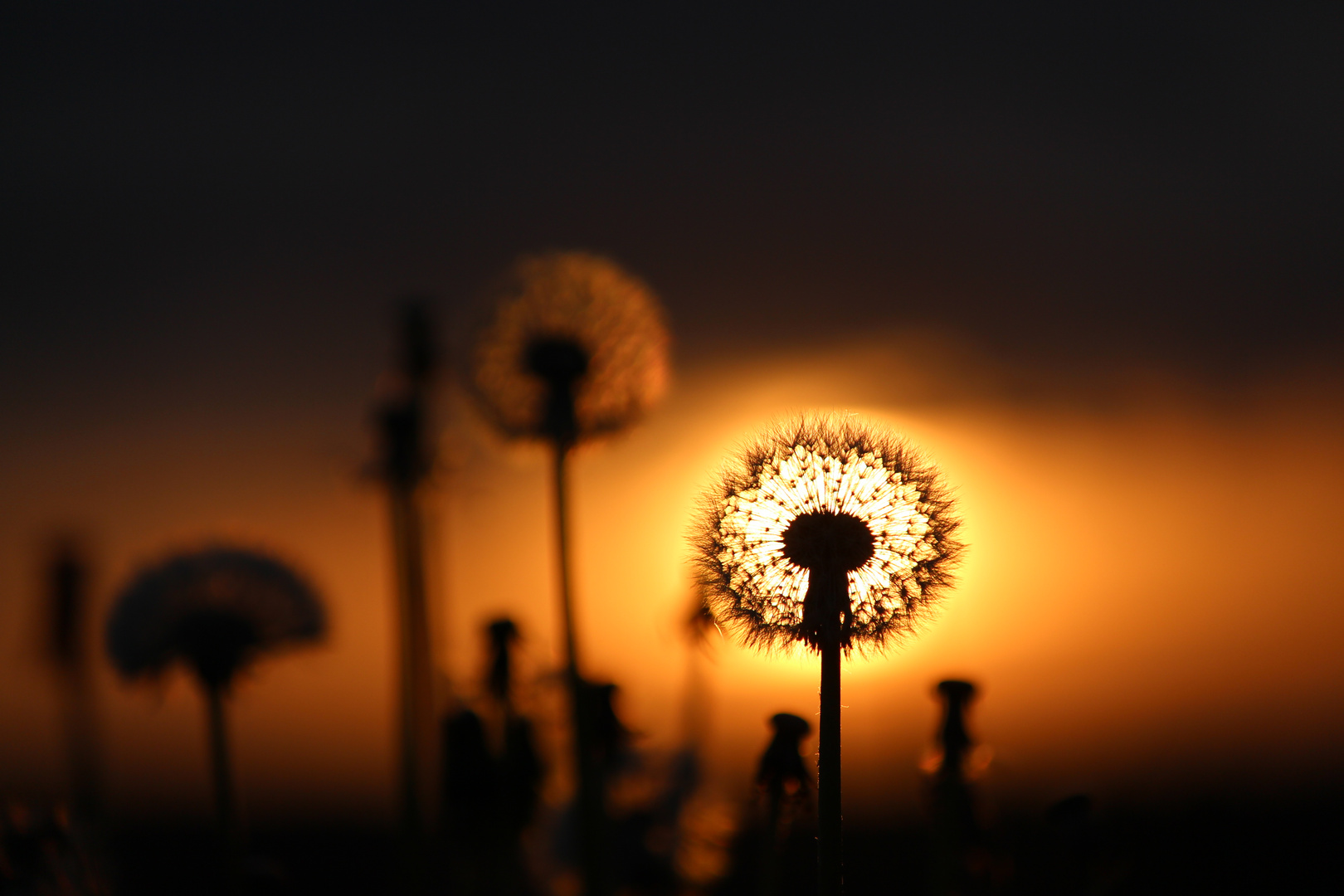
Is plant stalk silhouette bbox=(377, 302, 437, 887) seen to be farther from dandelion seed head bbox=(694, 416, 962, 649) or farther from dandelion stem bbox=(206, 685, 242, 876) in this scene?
dandelion seed head bbox=(694, 416, 962, 649)

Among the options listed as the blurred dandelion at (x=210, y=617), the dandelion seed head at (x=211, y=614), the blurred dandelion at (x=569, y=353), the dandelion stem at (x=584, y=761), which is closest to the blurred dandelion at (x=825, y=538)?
the dandelion stem at (x=584, y=761)

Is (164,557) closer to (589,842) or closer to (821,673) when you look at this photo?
(589,842)

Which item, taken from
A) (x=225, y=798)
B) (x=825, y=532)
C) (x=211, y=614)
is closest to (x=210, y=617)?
(x=211, y=614)

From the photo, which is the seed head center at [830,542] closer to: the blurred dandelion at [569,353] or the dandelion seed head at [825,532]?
the dandelion seed head at [825,532]

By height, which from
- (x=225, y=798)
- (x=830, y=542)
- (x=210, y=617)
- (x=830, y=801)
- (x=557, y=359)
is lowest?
(x=225, y=798)

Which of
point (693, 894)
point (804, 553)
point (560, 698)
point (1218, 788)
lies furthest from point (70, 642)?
point (1218, 788)

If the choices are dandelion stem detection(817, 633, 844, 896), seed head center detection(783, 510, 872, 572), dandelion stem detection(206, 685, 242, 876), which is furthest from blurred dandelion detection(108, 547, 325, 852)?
dandelion stem detection(817, 633, 844, 896)

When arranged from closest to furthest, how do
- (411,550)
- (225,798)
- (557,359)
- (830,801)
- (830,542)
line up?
(830,801), (830,542), (225,798), (557,359), (411,550)

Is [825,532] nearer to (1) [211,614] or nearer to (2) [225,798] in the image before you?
(2) [225,798]
